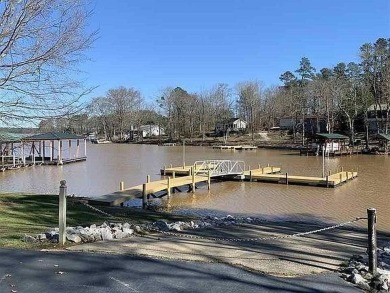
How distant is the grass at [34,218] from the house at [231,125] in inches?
3408

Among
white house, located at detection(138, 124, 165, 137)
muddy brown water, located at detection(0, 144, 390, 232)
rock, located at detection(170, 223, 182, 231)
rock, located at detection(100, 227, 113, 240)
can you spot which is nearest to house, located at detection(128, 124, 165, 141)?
white house, located at detection(138, 124, 165, 137)

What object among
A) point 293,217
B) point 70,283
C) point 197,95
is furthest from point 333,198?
point 197,95

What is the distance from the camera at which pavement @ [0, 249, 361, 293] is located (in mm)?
5016

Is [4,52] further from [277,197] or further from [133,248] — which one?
[277,197]

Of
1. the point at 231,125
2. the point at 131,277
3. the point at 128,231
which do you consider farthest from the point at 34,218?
the point at 231,125

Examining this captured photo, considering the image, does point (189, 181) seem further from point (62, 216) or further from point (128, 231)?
point (62, 216)

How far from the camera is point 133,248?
6988 mm

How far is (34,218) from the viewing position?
10.9 meters

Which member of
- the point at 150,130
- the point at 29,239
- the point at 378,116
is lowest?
the point at 29,239

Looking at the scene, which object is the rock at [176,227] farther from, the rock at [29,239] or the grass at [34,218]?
the rock at [29,239]

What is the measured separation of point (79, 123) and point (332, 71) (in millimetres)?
90897

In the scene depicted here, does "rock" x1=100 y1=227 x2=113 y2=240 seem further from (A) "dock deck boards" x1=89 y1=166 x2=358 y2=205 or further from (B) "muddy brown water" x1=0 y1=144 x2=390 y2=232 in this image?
(B) "muddy brown water" x1=0 y1=144 x2=390 y2=232

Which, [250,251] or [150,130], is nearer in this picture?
[250,251]

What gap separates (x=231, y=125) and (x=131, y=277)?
98.8m
